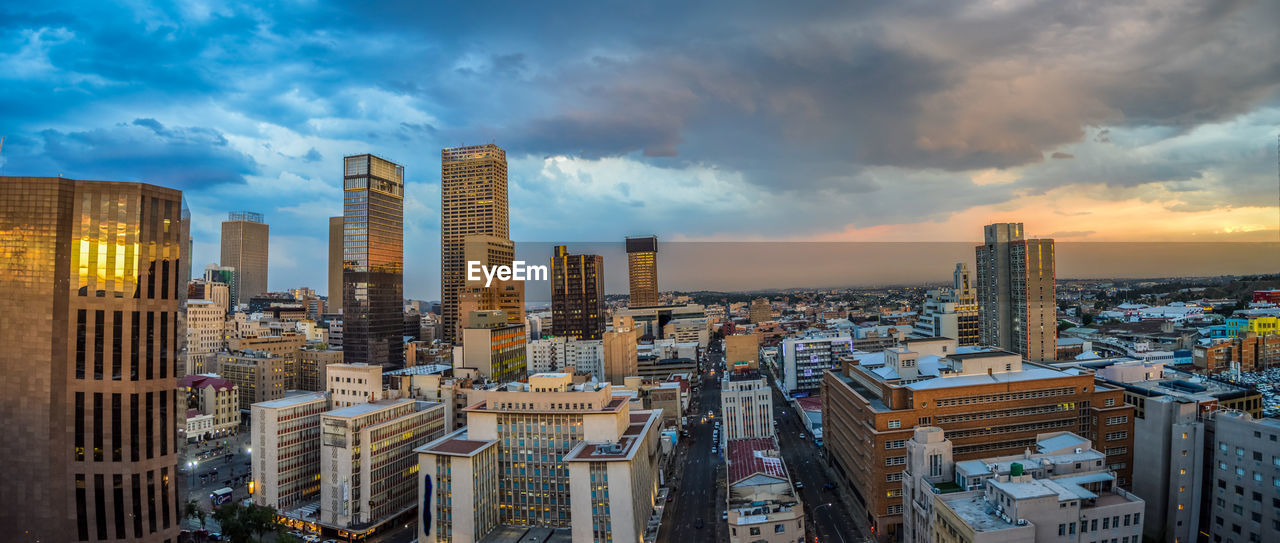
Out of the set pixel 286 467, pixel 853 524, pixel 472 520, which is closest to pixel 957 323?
pixel 853 524

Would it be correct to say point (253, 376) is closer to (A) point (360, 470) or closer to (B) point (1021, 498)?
(A) point (360, 470)

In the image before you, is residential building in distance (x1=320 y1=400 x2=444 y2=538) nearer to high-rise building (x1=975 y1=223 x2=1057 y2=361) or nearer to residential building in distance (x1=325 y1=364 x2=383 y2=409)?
residential building in distance (x1=325 y1=364 x2=383 y2=409)

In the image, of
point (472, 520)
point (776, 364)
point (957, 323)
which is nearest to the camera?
point (472, 520)

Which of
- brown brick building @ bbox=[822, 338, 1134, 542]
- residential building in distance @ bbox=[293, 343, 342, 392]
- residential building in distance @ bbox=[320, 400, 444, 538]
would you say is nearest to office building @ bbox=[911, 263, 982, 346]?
brown brick building @ bbox=[822, 338, 1134, 542]

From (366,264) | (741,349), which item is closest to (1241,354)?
(741,349)

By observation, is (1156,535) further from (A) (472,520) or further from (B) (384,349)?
(B) (384,349)
